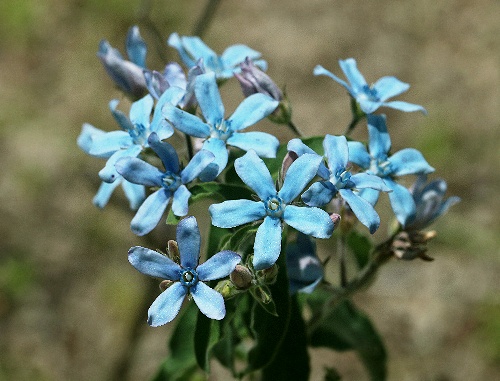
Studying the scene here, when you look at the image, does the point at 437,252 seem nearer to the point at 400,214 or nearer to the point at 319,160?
the point at 400,214

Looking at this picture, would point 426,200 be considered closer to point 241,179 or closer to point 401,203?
point 401,203

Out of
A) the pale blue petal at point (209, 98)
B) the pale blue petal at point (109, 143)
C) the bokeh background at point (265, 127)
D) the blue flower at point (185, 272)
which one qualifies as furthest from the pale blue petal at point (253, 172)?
the bokeh background at point (265, 127)

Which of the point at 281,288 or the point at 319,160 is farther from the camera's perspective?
the point at 281,288

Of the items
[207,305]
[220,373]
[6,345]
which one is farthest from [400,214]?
[6,345]

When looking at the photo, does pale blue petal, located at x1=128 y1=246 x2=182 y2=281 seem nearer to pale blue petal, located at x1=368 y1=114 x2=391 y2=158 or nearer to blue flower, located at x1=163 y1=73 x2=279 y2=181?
blue flower, located at x1=163 y1=73 x2=279 y2=181

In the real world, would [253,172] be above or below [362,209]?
above


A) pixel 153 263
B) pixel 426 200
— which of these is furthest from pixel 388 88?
pixel 153 263
